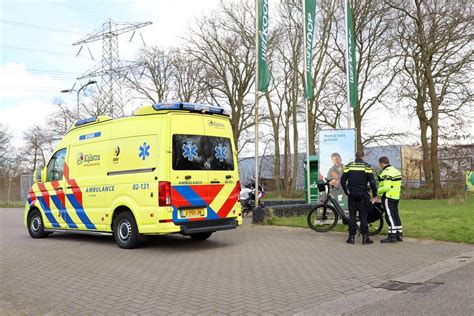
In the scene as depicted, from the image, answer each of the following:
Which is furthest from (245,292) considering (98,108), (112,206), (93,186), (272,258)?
(98,108)

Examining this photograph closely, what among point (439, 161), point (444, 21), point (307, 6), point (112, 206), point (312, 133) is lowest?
point (112, 206)

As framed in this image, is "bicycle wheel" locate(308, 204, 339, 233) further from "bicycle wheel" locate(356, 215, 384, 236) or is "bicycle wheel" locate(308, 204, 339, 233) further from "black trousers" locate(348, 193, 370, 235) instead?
"black trousers" locate(348, 193, 370, 235)

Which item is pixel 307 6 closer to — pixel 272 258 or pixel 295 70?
pixel 272 258

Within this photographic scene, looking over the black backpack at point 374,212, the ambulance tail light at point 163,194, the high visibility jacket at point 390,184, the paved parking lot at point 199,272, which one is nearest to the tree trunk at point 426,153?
the black backpack at point 374,212

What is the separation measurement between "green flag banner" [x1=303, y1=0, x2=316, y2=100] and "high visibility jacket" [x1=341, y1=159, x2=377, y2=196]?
5.43 m

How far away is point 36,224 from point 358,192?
315 inches

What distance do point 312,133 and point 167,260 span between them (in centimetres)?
2181

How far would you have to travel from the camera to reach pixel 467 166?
76.5 feet

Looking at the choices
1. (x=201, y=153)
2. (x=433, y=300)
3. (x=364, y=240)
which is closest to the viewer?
(x=433, y=300)

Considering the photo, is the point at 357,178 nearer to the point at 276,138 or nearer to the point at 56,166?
the point at 56,166

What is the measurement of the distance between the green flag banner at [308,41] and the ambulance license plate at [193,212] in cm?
697

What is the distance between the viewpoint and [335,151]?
42.2 ft

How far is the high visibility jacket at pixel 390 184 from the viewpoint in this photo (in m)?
9.33

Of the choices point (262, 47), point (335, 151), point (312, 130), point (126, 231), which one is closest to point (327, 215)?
point (335, 151)
